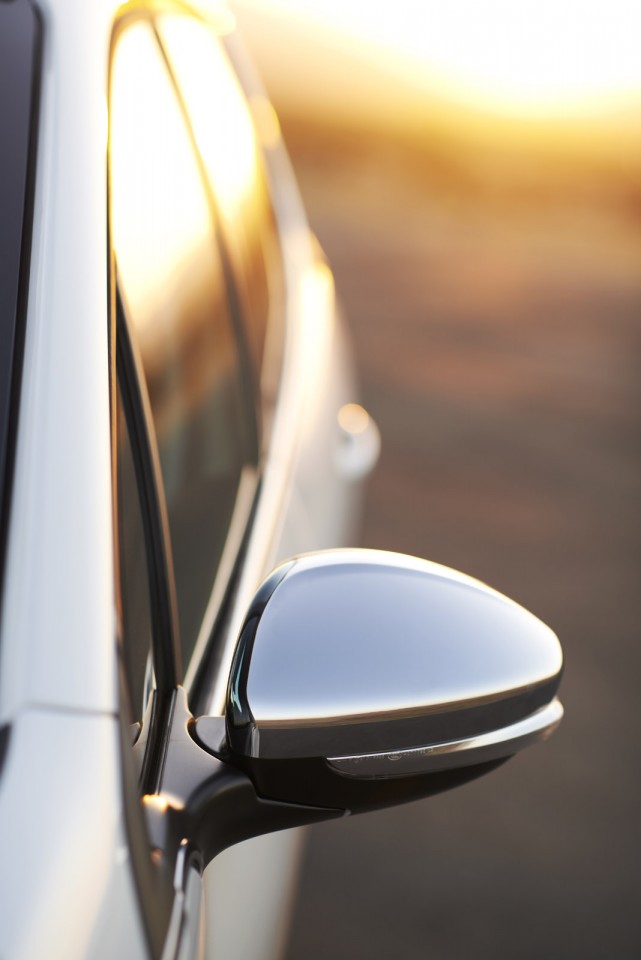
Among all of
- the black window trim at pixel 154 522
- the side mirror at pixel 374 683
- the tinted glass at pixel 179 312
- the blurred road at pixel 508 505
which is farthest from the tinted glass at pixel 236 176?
the blurred road at pixel 508 505

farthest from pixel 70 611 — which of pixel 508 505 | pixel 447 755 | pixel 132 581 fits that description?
pixel 508 505

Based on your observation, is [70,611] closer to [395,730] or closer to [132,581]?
[132,581]

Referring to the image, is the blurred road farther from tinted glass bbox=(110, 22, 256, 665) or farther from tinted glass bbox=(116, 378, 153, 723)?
tinted glass bbox=(116, 378, 153, 723)

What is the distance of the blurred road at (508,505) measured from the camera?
2.38m

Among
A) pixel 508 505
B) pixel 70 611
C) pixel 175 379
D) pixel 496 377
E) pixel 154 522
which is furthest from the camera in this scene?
pixel 496 377

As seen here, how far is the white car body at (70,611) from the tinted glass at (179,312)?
0.08 meters

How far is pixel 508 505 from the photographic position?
13.4 feet

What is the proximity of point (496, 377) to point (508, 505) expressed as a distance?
126 centimetres

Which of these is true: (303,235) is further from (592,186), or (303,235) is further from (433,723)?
(592,186)

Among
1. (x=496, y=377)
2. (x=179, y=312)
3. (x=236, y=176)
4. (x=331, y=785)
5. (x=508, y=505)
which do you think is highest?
(x=236, y=176)

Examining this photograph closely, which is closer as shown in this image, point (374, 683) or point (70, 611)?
point (70, 611)

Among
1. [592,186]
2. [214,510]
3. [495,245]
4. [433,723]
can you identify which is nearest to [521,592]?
[214,510]

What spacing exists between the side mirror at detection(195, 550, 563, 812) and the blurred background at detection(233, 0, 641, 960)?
1487 millimetres

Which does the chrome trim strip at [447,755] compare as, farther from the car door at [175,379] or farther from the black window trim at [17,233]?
the black window trim at [17,233]
